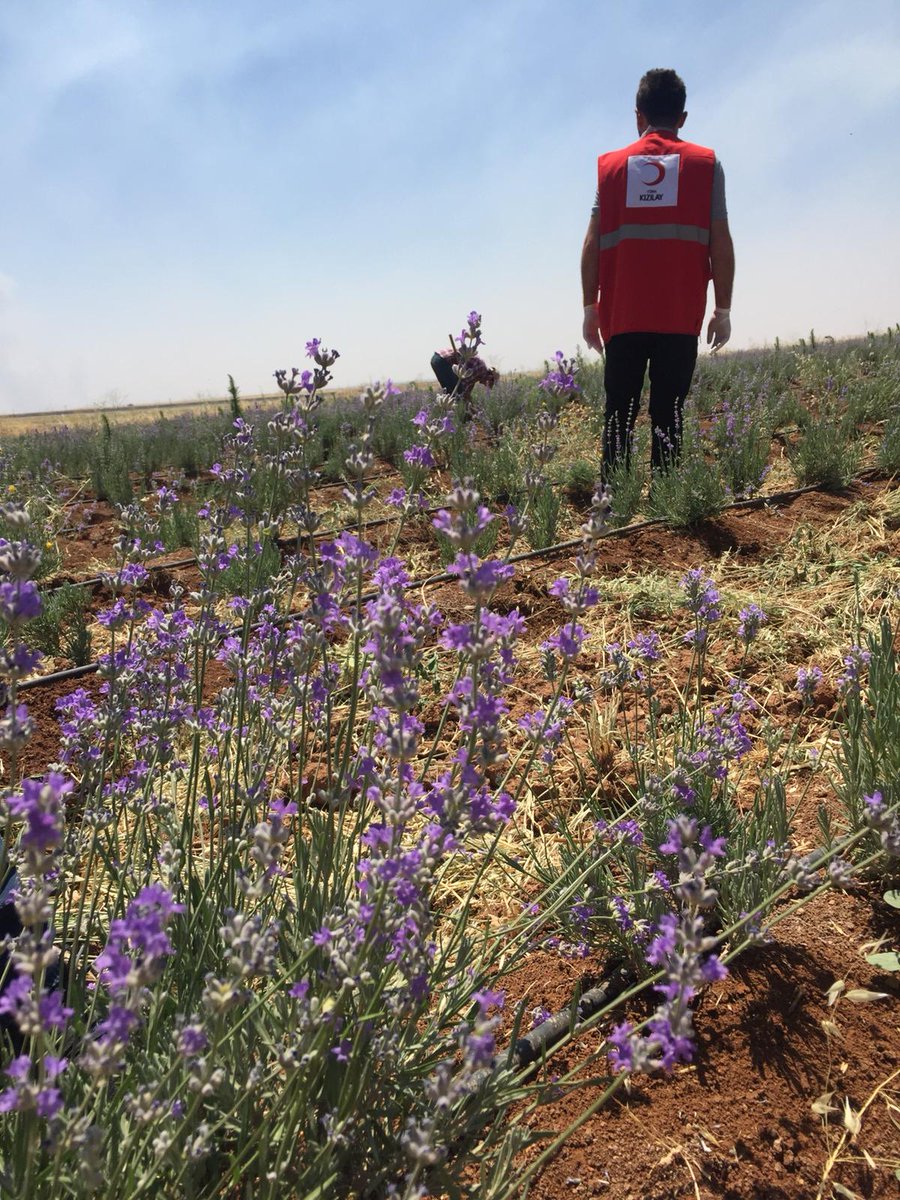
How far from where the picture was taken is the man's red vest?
4.48 meters

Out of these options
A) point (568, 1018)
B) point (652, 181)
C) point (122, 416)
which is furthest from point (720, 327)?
point (122, 416)

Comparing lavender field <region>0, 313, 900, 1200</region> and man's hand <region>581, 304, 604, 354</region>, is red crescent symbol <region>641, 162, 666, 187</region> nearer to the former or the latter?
man's hand <region>581, 304, 604, 354</region>

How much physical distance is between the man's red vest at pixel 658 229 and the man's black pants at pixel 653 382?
11 centimetres

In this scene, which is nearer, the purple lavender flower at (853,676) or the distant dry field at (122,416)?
the purple lavender flower at (853,676)

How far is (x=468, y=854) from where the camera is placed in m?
2.21

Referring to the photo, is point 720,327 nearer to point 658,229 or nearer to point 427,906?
point 658,229

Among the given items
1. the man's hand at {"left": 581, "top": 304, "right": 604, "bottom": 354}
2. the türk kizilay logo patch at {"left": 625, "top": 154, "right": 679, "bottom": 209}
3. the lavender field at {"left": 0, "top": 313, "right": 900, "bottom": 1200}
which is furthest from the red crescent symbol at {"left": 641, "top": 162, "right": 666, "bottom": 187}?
the lavender field at {"left": 0, "top": 313, "right": 900, "bottom": 1200}

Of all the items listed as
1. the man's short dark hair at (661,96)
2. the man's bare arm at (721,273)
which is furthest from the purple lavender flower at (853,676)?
the man's short dark hair at (661,96)

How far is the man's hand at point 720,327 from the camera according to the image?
4.82 metres

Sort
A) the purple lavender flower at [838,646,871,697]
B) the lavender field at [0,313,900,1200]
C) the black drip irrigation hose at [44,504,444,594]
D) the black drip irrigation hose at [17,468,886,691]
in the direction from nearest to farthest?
the lavender field at [0,313,900,1200] < the purple lavender flower at [838,646,871,697] < the black drip irrigation hose at [17,468,886,691] < the black drip irrigation hose at [44,504,444,594]

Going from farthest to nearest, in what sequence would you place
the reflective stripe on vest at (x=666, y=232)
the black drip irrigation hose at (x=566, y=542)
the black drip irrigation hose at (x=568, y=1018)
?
the reflective stripe on vest at (x=666, y=232), the black drip irrigation hose at (x=566, y=542), the black drip irrigation hose at (x=568, y=1018)

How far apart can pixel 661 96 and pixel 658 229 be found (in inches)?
28.5

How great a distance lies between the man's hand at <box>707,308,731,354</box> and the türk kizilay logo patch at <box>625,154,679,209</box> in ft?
2.30

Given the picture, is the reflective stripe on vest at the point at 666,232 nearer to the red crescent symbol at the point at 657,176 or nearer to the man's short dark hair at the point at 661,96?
the red crescent symbol at the point at 657,176
